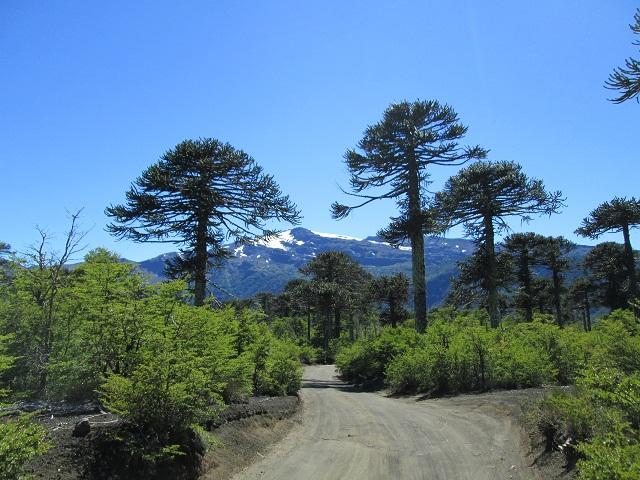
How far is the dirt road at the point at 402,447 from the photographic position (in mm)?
7637

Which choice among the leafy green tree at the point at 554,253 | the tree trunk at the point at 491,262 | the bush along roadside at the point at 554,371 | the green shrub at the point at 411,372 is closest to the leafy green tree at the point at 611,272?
the leafy green tree at the point at 554,253

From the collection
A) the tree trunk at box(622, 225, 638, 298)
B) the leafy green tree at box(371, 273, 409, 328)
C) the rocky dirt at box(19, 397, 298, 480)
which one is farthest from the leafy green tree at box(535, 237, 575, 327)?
the rocky dirt at box(19, 397, 298, 480)

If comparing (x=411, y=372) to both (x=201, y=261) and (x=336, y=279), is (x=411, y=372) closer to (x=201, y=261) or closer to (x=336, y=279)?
(x=201, y=261)

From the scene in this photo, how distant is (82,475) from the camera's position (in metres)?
5.93

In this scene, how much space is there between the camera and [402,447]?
29.9ft

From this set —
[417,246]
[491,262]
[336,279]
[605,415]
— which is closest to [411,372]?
[417,246]

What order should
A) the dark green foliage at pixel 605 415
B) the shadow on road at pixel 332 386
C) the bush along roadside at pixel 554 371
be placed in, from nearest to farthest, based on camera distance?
the dark green foliage at pixel 605 415, the bush along roadside at pixel 554 371, the shadow on road at pixel 332 386

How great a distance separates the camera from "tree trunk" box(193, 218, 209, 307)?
19125 mm

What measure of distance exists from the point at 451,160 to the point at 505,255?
801 centimetres

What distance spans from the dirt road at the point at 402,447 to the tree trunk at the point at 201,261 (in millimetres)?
7859

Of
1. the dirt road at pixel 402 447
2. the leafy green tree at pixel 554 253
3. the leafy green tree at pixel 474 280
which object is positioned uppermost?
the leafy green tree at pixel 554 253

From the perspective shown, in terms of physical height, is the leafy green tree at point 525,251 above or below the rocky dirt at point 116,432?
above

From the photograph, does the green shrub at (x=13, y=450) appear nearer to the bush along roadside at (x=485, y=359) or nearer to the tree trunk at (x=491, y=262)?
the bush along roadside at (x=485, y=359)

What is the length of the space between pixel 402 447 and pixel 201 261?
1270cm
